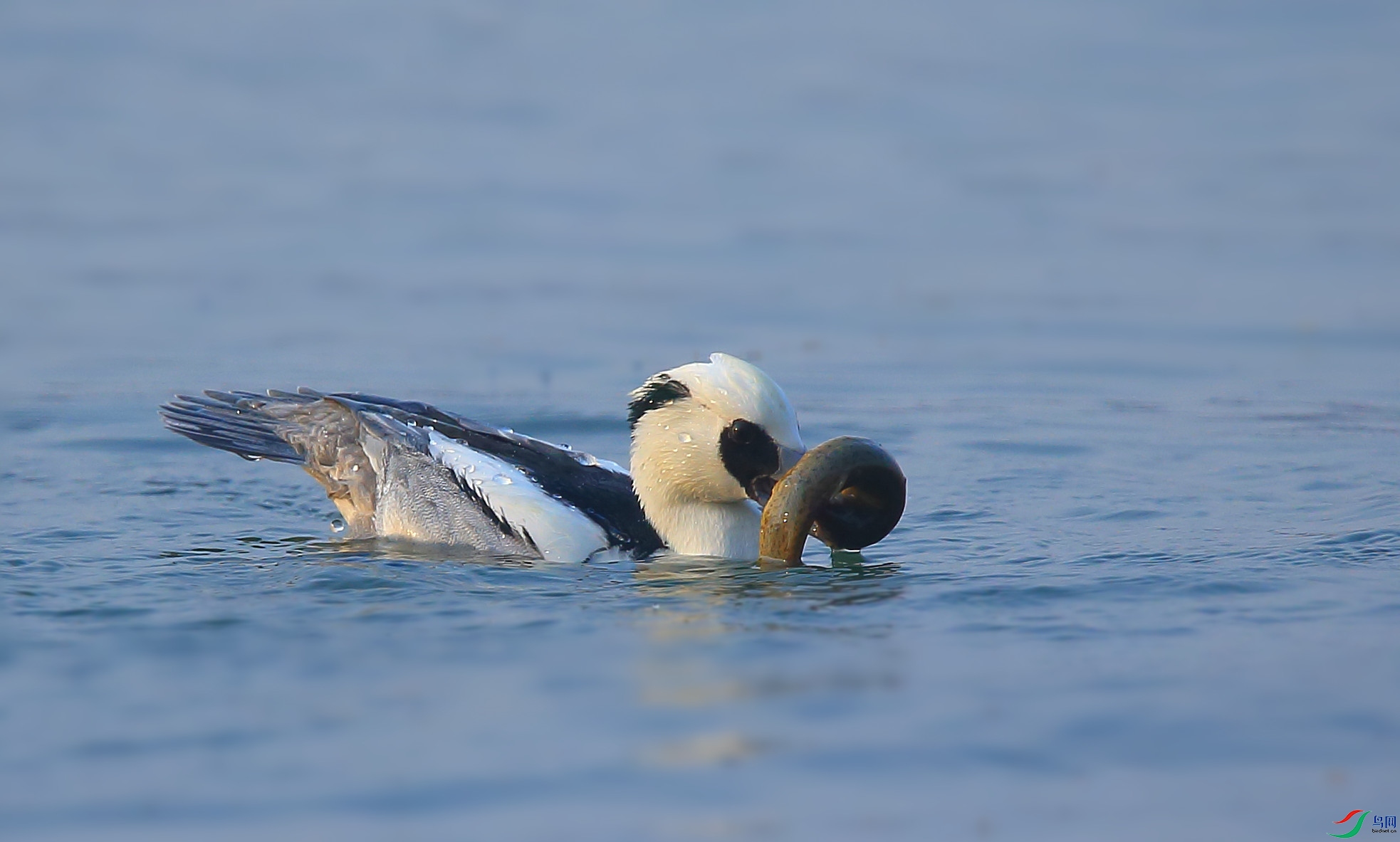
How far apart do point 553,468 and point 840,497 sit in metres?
1.71

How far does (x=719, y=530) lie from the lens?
29.4 feet

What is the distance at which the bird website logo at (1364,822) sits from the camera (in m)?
5.46

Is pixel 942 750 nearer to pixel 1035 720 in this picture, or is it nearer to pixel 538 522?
pixel 1035 720

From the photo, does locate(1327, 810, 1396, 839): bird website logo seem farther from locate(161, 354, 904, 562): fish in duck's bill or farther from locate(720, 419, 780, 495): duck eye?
locate(720, 419, 780, 495): duck eye

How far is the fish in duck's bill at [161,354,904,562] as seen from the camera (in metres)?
8.44

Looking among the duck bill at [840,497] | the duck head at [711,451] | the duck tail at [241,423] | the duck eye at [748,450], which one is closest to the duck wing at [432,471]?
the duck tail at [241,423]

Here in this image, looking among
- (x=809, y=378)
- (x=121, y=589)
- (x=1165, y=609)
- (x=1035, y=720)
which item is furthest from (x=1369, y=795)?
(x=809, y=378)

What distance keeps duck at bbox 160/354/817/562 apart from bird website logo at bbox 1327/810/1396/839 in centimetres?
305

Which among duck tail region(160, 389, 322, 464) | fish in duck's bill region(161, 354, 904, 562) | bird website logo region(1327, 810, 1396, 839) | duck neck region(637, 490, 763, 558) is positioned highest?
duck tail region(160, 389, 322, 464)

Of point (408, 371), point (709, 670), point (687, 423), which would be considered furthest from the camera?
point (408, 371)

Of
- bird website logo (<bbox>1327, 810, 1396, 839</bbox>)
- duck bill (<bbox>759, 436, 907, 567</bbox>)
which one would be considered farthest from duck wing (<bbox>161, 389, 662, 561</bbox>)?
bird website logo (<bbox>1327, 810, 1396, 839</bbox>)

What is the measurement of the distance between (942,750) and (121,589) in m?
3.89

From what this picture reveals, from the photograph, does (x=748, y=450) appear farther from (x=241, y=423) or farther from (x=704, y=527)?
(x=241, y=423)

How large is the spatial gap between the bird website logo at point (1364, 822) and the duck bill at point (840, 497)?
3.02 m
